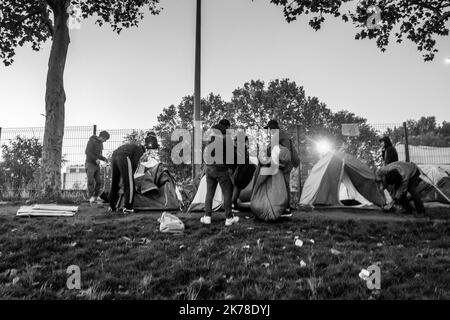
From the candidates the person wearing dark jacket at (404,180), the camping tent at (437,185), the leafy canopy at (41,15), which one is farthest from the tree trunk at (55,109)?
the camping tent at (437,185)

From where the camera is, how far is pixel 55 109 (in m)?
9.60

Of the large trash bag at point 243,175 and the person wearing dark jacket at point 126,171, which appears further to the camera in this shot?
the person wearing dark jacket at point 126,171

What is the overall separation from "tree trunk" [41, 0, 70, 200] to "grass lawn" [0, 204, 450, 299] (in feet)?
8.82

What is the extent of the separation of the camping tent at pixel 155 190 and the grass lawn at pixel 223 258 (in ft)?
3.15

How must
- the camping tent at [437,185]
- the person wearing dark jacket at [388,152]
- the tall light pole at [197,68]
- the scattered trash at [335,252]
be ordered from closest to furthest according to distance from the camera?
the scattered trash at [335,252] → the person wearing dark jacket at [388,152] → the tall light pole at [197,68] → the camping tent at [437,185]

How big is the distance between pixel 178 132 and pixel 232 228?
251 inches

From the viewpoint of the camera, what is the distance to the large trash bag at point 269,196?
6156mm

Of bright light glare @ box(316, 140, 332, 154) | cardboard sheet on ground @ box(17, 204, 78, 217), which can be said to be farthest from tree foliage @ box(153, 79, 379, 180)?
cardboard sheet on ground @ box(17, 204, 78, 217)

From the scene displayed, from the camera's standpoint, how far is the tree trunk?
9294mm

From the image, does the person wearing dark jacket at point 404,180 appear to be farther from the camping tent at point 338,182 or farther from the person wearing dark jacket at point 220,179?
the person wearing dark jacket at point 220,179

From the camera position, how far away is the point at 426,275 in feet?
11.6

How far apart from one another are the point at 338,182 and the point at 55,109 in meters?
7.95
